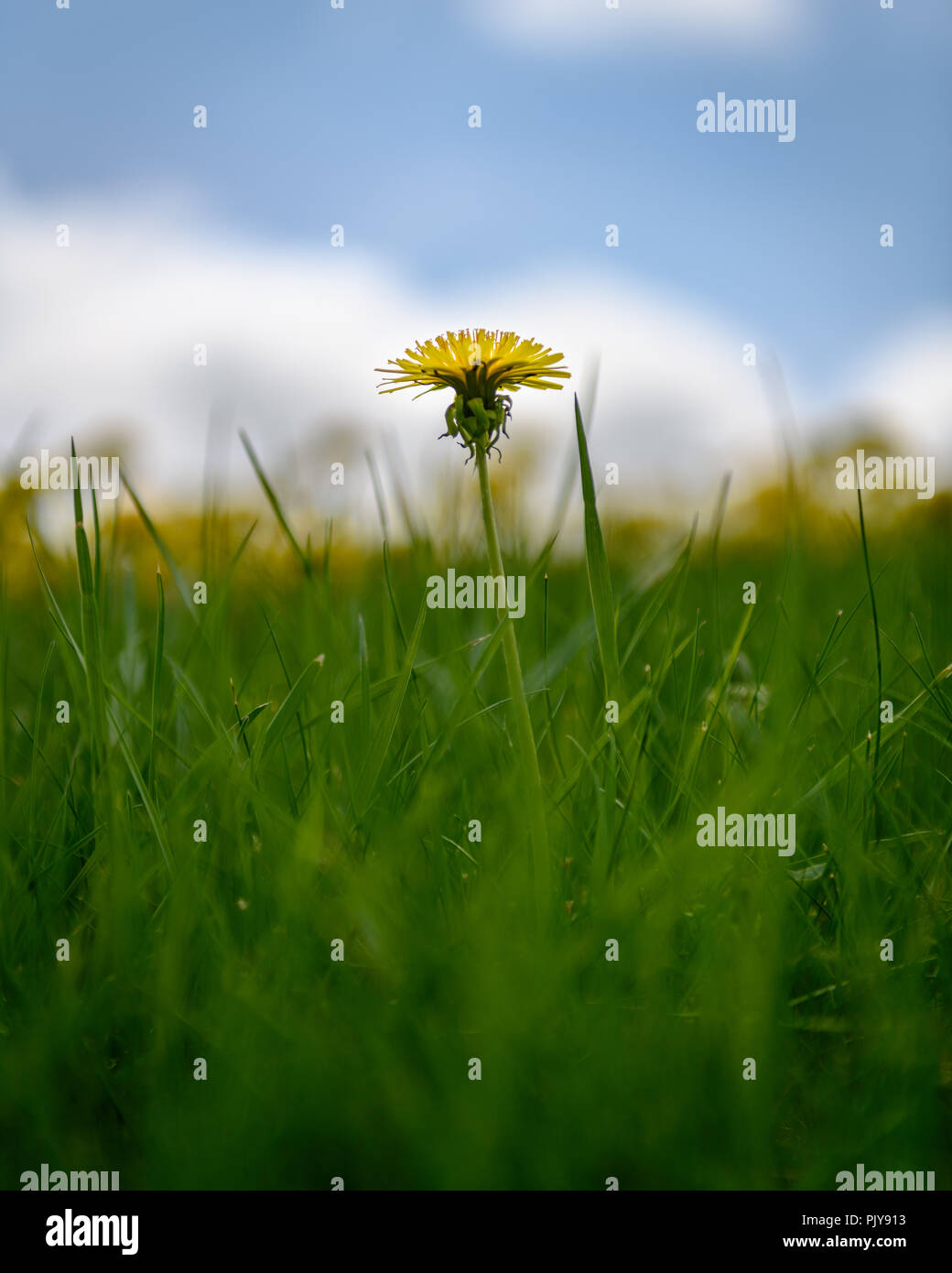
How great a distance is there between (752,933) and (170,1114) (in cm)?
76

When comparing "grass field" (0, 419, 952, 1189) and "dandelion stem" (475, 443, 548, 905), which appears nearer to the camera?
"grass field" (0, 419, 952, 1189)

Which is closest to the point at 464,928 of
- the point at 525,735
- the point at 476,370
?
the point at 525,735

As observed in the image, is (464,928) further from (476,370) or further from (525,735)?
(476,370)

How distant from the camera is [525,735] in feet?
4.27

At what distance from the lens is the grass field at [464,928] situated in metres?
1.02

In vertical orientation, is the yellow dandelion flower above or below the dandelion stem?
above

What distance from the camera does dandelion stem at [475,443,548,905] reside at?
125 cm

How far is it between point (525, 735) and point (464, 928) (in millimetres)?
267

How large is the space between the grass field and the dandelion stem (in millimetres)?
22

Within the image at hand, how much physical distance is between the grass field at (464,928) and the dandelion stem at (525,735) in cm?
2

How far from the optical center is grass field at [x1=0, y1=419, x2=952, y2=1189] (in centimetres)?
102

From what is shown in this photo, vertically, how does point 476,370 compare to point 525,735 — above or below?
above

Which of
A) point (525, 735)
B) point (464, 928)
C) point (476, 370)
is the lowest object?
point (464, 928)
